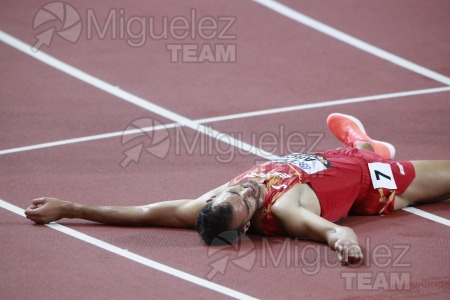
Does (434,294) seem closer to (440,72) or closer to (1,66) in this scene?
(440,72)

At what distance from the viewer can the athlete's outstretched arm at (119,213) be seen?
6.36m

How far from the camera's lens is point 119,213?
253 inches

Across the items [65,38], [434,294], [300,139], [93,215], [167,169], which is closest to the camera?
[434,294]

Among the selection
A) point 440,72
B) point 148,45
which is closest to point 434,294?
point 440,72

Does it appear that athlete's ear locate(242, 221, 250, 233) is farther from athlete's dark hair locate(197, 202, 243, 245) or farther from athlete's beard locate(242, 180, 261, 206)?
athlete's beard locate(242, 180, 261, 206)

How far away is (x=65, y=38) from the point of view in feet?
33.3

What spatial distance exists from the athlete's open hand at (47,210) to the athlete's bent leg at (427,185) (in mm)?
2279

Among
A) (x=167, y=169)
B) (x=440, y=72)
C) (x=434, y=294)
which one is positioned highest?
(x=440, y=72)

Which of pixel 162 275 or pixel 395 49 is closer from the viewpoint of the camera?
pixel 162 275

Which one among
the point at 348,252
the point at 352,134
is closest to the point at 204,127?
the point at 352,134

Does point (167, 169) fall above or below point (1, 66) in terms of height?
below

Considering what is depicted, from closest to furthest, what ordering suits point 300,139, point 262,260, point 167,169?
point 262,260
point 167,169
point 300,139

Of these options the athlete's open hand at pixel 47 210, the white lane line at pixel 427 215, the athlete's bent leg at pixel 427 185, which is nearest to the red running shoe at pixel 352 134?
the athlete's bent leg at pixel 427 185

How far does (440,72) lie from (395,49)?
628 mm
